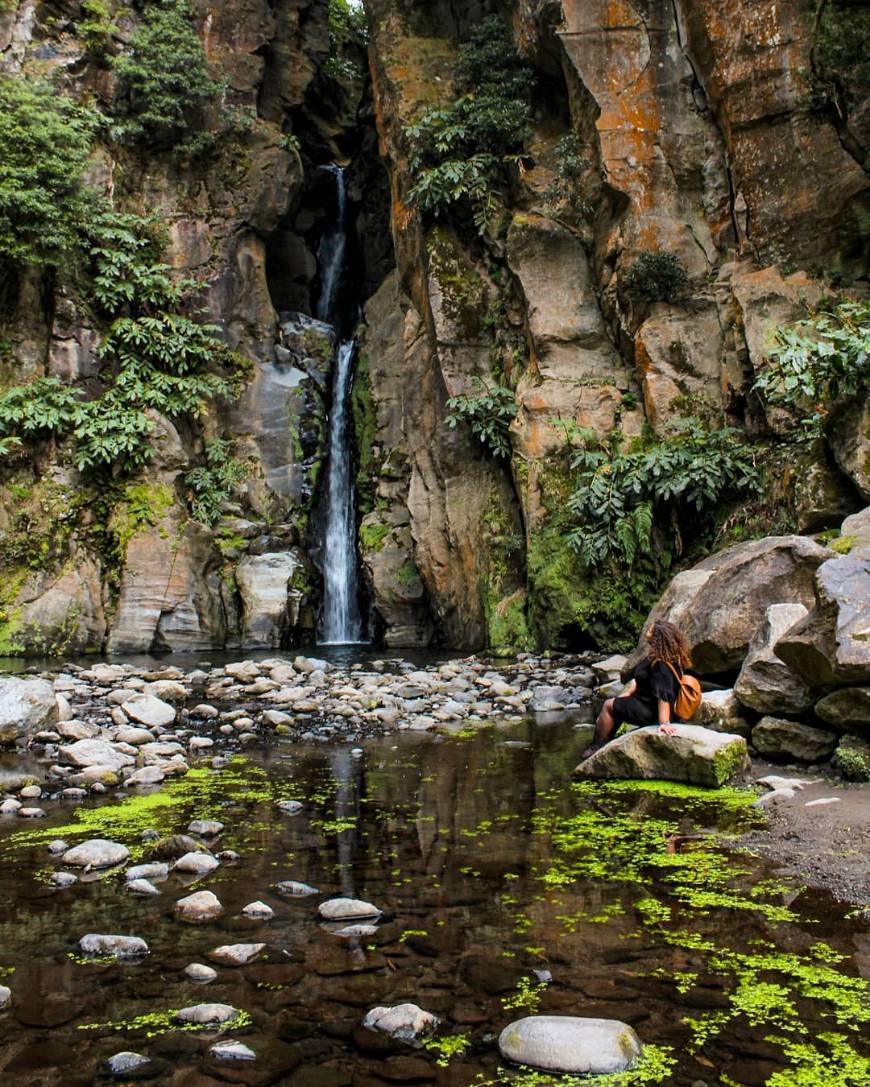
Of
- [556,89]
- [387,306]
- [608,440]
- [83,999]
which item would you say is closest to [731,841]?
[83,999]

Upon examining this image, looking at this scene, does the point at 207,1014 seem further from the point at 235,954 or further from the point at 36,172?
the point at 36,172

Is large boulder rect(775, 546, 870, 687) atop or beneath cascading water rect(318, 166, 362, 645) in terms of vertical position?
beneath

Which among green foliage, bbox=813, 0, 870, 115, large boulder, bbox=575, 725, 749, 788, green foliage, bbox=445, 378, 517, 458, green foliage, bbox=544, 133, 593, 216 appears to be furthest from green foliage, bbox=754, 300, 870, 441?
green foliage, bbox=544, 133, 593, 216

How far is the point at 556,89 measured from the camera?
17.2m

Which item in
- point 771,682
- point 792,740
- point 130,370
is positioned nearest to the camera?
point 792,740

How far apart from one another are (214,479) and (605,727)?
47.4ft

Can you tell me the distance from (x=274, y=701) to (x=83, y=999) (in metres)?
6.88

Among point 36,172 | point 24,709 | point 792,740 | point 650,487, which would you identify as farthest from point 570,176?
point 24,709

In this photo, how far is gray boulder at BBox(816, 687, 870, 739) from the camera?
17.5ft

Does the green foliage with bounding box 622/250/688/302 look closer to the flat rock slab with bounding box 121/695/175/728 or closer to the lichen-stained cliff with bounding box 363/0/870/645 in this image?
the lichen-stained cliff with bounding box 363/0/870/645

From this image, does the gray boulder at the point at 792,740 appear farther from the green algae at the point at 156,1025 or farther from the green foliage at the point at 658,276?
the green foliage at the point at 658,276

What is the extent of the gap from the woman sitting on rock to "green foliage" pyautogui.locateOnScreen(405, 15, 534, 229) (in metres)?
12.7

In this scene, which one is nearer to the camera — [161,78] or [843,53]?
[843,53]

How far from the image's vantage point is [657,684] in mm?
6062
